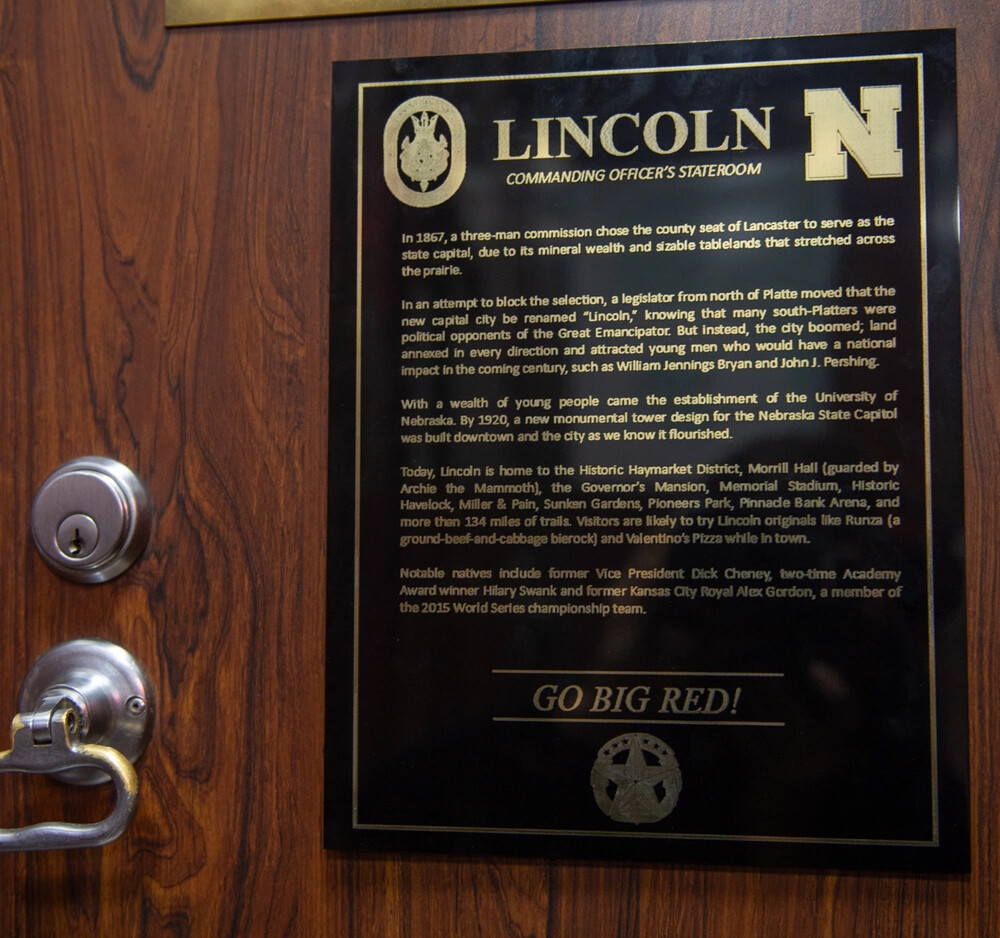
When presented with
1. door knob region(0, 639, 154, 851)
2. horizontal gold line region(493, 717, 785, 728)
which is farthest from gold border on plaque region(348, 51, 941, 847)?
door knob region(0, 639, 154, 851)

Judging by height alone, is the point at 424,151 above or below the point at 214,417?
above

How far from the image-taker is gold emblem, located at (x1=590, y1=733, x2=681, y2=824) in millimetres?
621

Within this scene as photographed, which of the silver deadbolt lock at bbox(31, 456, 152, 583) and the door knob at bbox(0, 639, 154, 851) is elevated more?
the silver deadbolt lock at bbox(31, 456, 152, 583)

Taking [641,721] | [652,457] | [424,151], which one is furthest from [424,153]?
[641,721]

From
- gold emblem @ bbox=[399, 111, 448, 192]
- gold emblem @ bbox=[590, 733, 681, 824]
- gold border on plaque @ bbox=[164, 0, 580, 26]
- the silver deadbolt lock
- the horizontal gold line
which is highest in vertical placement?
gold border on plaque @ bbox=[164, 0, 580, 26]

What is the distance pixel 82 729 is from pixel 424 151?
1.69 feet

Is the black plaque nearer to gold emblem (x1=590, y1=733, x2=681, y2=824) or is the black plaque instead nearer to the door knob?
gold emblem (x1=590, y1=733, x2=681, y2=824)

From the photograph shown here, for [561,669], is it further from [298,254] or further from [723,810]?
[298,254]

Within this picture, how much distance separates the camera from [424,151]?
2.15 ft

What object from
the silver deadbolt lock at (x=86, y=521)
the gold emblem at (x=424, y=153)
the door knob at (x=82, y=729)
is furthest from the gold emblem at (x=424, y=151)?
the door knob at (x=82, y=729)

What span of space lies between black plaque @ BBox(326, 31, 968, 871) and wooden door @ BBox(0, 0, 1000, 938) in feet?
0.09

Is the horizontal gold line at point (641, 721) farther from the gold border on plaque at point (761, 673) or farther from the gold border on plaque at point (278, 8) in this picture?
the gold border on plaque at point (278, 8)

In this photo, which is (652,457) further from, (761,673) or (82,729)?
(82,729)

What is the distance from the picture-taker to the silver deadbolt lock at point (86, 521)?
2.14ft
